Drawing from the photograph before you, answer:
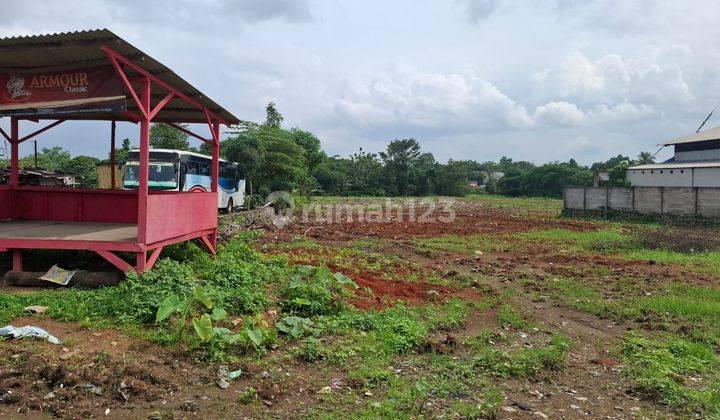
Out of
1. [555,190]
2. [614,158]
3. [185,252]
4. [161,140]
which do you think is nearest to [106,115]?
[185,252]

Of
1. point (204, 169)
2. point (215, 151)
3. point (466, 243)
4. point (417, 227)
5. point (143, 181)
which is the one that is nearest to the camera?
point (143, 181)

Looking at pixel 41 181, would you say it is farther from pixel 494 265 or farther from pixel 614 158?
pixel 614 158

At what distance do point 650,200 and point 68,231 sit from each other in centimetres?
2519

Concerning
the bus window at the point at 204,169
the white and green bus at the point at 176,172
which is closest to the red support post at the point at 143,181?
the white and green bus at the point at 176,172

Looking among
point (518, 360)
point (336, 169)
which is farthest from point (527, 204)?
point (518, 360)

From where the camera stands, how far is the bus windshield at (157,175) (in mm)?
18672

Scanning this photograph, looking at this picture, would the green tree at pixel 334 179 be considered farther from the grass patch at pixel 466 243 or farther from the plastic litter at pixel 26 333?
the plastic litter at pixel 26 333

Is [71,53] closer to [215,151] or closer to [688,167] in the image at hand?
[215,151]

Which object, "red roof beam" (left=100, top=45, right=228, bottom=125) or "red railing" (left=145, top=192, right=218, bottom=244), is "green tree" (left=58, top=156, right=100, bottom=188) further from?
"red roof beam" (left=100, top=45, right=228, bottom=125)

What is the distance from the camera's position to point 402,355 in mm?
5453

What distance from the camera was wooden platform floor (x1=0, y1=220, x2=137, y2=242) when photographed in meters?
7.46

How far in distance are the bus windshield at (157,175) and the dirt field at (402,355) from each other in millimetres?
10551

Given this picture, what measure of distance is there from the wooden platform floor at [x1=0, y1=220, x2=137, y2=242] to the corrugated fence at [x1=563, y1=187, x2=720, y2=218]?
921 inches

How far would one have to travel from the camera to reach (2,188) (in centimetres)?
999
